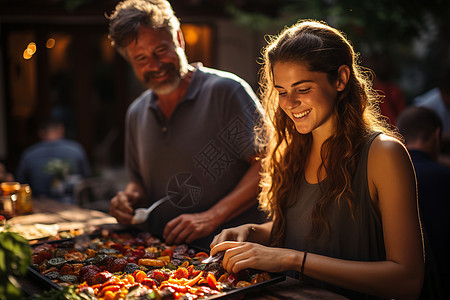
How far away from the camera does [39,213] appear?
3.00 meters

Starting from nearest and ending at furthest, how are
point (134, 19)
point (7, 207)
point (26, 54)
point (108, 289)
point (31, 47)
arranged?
point (108, 289) → point (134, 19) → point (7, 207) → point (31, 47) → point (26, 54)

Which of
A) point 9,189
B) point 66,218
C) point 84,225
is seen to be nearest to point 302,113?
point 84,225

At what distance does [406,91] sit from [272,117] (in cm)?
1176

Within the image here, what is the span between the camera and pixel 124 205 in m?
2.38

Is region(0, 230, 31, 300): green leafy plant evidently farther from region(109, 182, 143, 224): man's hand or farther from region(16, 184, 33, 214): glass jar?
region(16, 184, 33, 214): glass jar

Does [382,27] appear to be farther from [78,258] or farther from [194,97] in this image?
[78,258]

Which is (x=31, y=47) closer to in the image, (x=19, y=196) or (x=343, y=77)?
(x=19, y=196)

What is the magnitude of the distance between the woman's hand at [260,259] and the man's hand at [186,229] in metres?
0.52

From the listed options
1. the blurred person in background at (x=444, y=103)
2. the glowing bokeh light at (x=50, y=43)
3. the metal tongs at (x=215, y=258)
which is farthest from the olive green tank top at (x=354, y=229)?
the glowing bokeh light at (x=50, y=43)

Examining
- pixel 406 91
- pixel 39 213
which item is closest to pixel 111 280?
pixel 39 213

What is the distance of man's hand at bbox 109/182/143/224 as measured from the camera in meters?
2.34

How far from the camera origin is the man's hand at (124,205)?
234cm

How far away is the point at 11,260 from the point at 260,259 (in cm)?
76

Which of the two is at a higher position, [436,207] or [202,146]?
[202,146]
